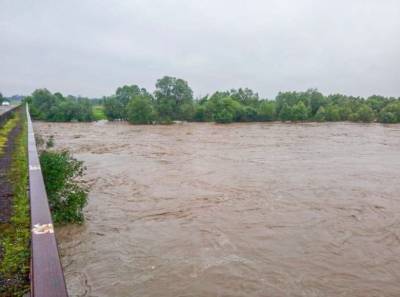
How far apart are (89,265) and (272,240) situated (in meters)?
3.35

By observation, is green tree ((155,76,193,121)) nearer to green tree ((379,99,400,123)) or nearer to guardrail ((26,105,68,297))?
green tree ((379,99,400,123))

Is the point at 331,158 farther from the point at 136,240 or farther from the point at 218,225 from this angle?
the point at 136,240

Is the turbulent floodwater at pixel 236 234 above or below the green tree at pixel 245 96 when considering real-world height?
below

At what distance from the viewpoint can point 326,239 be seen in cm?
716

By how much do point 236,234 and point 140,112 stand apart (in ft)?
136

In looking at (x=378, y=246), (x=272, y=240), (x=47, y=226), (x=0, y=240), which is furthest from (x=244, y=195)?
(x=47, y=226)

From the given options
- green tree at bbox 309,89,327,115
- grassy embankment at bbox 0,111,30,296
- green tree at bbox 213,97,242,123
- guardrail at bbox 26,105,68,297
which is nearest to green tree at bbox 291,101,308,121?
green tree at bbox 309,89,327,115

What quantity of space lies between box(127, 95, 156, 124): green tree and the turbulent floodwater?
3362cm

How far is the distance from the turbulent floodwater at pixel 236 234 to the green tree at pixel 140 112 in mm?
33620

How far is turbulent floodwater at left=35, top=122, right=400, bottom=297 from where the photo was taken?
5387 millimetres

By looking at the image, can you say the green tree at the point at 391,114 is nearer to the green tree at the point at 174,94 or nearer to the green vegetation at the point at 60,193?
the green tree at the point at 174,94

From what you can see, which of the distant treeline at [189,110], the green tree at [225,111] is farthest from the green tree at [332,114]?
the green tree at [225,111]

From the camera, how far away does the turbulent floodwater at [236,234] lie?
212 inches

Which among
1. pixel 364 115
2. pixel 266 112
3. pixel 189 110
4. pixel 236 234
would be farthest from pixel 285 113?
pixel 236 234
